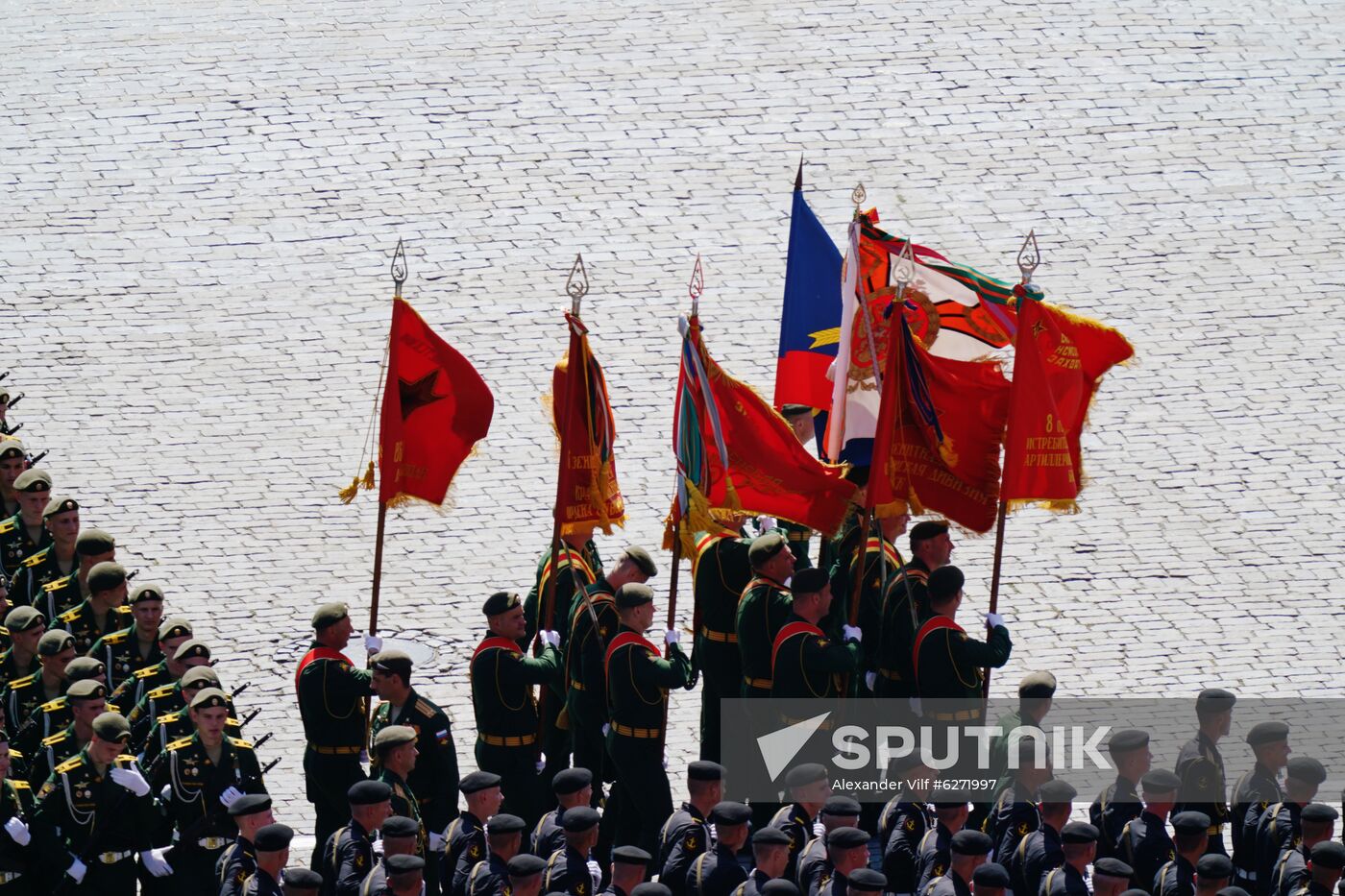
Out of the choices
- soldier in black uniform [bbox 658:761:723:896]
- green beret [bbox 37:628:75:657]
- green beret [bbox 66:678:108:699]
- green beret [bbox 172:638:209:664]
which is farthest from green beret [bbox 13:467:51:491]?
soldier in black uniform [bbox 658:761:723:896]

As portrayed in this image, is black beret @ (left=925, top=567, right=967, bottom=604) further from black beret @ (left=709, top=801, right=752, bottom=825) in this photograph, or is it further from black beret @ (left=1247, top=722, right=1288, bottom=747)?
black beret @ (left=709, top=801, right=752, bottom=825)

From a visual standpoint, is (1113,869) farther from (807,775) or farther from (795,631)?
(795,631)

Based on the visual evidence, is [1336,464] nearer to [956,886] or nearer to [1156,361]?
[1156,361]

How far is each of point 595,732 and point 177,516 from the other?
235 inches

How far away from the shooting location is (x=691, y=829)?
38.3ft

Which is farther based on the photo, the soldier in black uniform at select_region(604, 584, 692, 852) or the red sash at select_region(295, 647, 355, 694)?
the red sash at select_region(295, 647, 355, 694)

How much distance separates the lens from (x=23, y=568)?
15305mm

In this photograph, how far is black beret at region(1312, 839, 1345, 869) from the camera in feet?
36.5

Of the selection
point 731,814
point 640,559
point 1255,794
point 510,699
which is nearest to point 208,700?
point 510,699

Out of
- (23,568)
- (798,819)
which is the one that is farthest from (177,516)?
(798,819)

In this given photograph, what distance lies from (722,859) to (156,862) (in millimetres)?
3017

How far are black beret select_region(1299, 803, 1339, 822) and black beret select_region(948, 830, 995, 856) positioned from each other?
165 centimetres

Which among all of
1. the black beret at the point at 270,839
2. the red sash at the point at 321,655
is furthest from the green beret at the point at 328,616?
the black beret at the point at 270,839

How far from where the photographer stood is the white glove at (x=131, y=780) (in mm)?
12094
